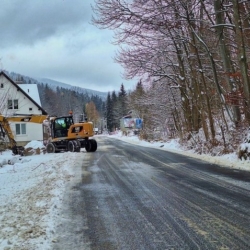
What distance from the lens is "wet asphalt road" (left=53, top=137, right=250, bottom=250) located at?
4.64 metres

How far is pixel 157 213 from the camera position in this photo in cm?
610

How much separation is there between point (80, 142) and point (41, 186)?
15317 mm

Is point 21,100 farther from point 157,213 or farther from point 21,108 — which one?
point 157,213

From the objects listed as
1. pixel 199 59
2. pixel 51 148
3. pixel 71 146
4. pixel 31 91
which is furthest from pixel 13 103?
pixel 199 59

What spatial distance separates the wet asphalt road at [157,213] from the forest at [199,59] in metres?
6.58

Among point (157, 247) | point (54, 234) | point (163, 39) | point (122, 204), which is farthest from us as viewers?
point (163, 39)

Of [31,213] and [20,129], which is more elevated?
[20,129]

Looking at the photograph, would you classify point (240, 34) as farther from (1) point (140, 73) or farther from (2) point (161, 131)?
(2) point (161, 131)

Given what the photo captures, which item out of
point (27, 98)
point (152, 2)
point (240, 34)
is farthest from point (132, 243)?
point (27, 98)

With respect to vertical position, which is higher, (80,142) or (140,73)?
(140,73)

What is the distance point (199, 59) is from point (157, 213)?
576 inches

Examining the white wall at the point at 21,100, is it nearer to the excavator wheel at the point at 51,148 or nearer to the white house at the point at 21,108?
the white house at the point at 21,108

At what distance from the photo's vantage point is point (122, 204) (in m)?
6.92

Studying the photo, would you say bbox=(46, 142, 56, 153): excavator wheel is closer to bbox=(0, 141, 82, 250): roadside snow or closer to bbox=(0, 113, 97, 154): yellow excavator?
bbox=(0, 113, 97, 154): yellow excavator
